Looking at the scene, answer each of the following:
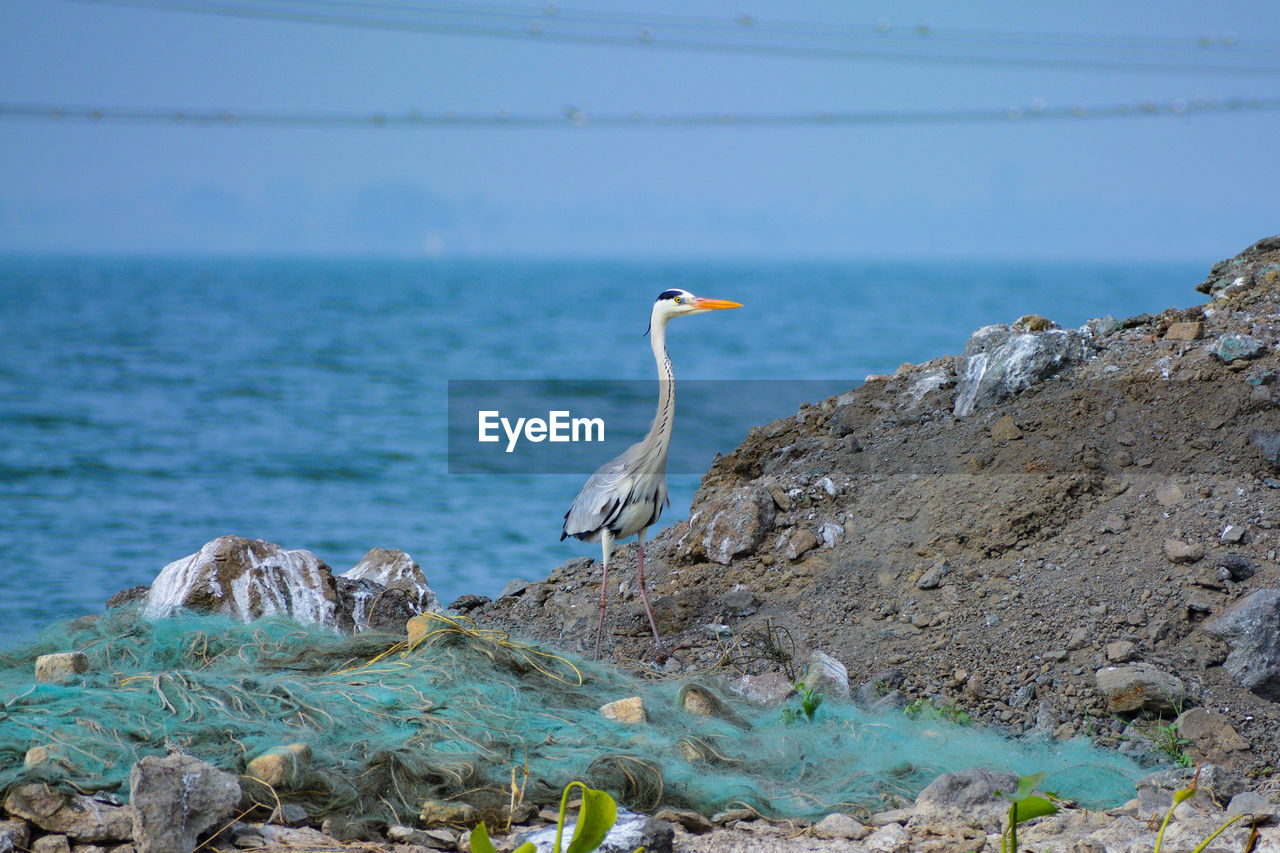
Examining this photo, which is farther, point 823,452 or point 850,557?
point 823,452

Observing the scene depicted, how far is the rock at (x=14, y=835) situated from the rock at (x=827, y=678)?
126 inches

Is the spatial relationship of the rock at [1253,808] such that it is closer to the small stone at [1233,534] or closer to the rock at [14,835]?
the small stone at [1233,534]

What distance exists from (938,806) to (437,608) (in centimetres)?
362

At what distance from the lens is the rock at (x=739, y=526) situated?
6.76 m

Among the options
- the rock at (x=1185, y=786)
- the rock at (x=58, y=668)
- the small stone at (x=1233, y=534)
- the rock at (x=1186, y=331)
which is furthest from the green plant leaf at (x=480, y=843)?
the rock at (x=1186, y=331)

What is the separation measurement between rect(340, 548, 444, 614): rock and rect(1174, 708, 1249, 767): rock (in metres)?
4.03

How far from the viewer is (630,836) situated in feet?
12.0

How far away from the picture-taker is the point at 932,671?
5.62 metres

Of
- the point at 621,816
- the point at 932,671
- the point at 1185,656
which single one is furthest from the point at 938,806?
the point at 1185,656

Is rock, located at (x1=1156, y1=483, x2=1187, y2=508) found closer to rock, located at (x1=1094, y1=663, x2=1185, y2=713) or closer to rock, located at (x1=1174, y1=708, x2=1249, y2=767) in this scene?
rock, located at (x1=1094, y1=663, x2=1185, y2=713)

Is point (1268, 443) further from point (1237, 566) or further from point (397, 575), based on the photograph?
point (397, 575)

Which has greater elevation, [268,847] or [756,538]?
[756,538]

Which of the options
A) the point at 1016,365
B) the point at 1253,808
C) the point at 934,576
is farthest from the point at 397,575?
the point at 1253,808

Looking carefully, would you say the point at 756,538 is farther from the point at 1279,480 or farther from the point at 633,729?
the point at 1279,480
